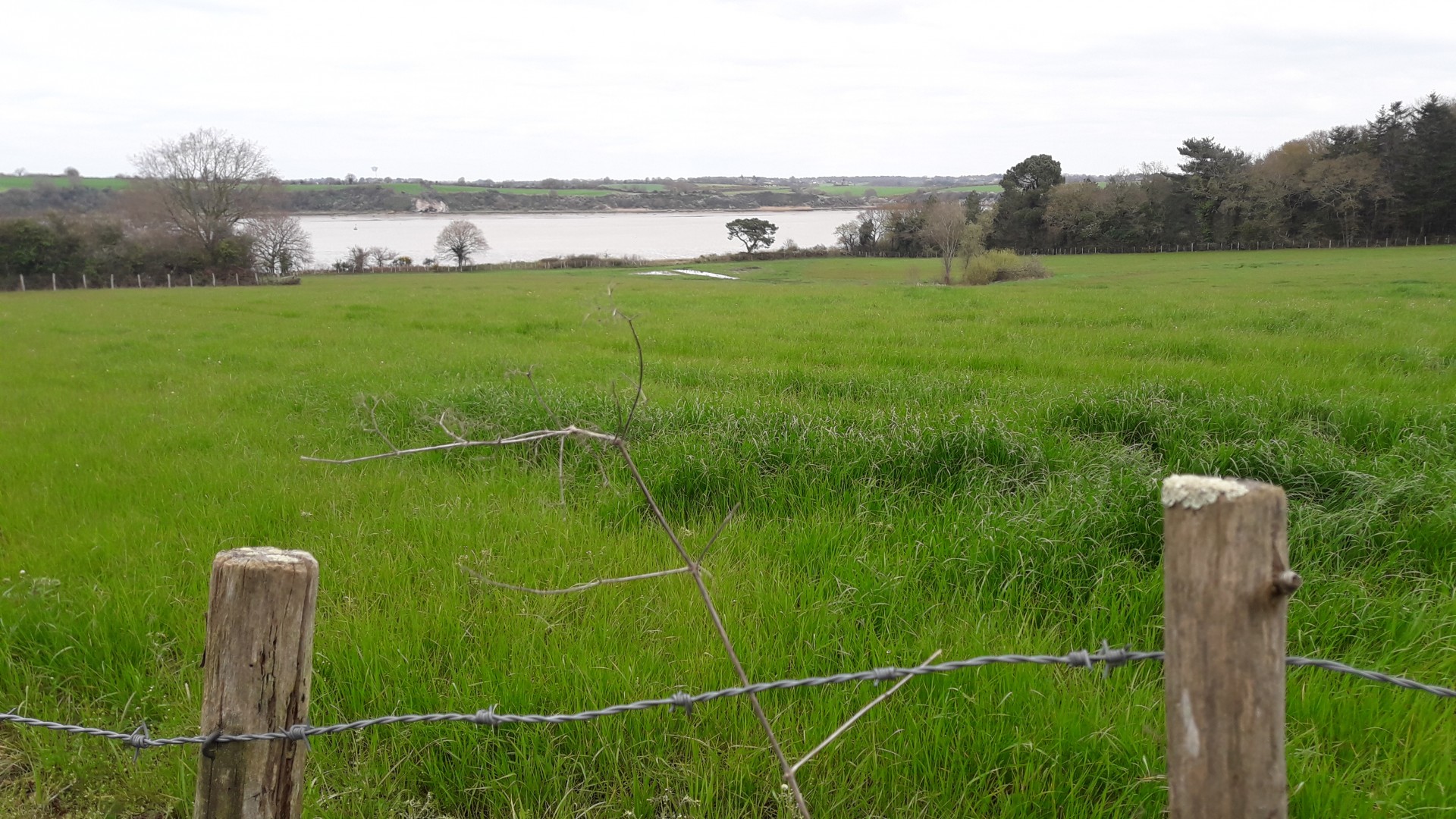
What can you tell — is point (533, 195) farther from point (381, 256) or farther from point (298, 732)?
point (298, 732)

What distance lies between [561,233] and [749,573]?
412 ft

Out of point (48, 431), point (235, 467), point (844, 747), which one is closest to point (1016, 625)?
point (844, 747)

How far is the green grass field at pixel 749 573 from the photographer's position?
10.7 feet

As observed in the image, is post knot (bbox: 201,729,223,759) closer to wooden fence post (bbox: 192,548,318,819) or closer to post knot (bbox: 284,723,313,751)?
wooden fence post (bbox: 192,548,318,819)

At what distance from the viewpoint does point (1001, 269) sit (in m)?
55.8

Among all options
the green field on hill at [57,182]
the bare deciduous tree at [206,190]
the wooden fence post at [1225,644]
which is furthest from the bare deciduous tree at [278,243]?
the wooden fence post at [1225,644]

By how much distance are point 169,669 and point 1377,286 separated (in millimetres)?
33514

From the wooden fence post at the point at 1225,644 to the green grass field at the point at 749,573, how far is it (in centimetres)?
144

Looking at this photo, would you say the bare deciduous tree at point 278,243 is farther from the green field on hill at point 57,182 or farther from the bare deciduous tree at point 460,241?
the green field on hill at point 57,182

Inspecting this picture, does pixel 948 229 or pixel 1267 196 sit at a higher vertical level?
pixel 1267 196

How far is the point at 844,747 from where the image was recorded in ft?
10.9

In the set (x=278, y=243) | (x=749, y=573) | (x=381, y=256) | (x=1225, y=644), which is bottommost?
(x=749, y=573)

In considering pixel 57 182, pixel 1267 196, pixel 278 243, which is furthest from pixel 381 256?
pixel 1267 196

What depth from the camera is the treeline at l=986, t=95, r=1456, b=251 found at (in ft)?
215
